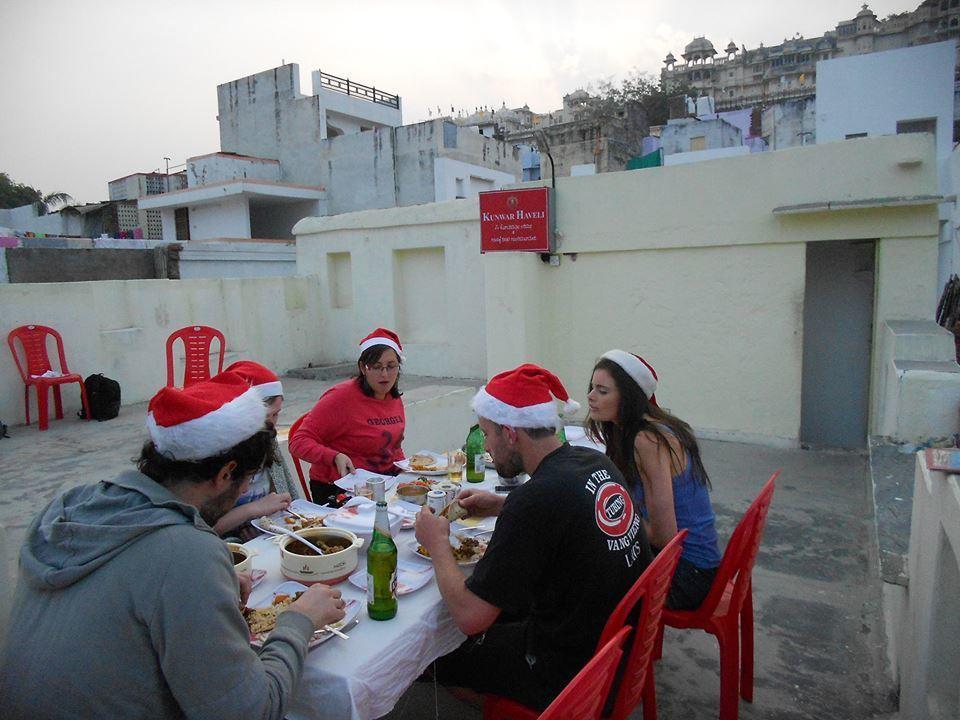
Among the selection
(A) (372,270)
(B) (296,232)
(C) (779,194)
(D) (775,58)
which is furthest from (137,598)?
(D) (775,58)

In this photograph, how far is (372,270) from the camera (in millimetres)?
11094

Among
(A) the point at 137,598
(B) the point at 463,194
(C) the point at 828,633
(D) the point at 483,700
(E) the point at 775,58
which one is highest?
(E) the point at 775,58

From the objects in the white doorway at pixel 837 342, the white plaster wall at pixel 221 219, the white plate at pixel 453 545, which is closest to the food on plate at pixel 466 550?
the white plate at pixel 453 545

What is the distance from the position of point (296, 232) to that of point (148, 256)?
6.05 meters

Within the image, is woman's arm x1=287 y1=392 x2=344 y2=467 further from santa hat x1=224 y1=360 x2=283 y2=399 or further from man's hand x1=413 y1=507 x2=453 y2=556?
man's hand x1=413 y1=507 x2=453 y2=556

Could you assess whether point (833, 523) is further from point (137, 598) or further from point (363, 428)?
point (137, 598)

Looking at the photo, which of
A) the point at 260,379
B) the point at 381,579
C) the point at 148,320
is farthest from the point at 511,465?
the point at 148,320

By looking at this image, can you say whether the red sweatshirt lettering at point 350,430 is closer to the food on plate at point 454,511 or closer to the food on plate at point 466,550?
the food on plate at point 454,511

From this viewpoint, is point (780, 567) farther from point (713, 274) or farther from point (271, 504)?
point (713, 274)

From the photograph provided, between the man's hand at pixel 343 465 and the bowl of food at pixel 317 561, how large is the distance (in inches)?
43.0

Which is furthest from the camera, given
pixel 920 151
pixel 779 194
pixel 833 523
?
pixel 779 194

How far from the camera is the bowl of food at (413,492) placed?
2.87m

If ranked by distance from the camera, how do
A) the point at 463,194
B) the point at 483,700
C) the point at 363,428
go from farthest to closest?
1. the point at 463,194
2. the point at 363,428
3. the point at 483,700

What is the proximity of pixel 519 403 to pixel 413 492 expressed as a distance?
0.97 m
